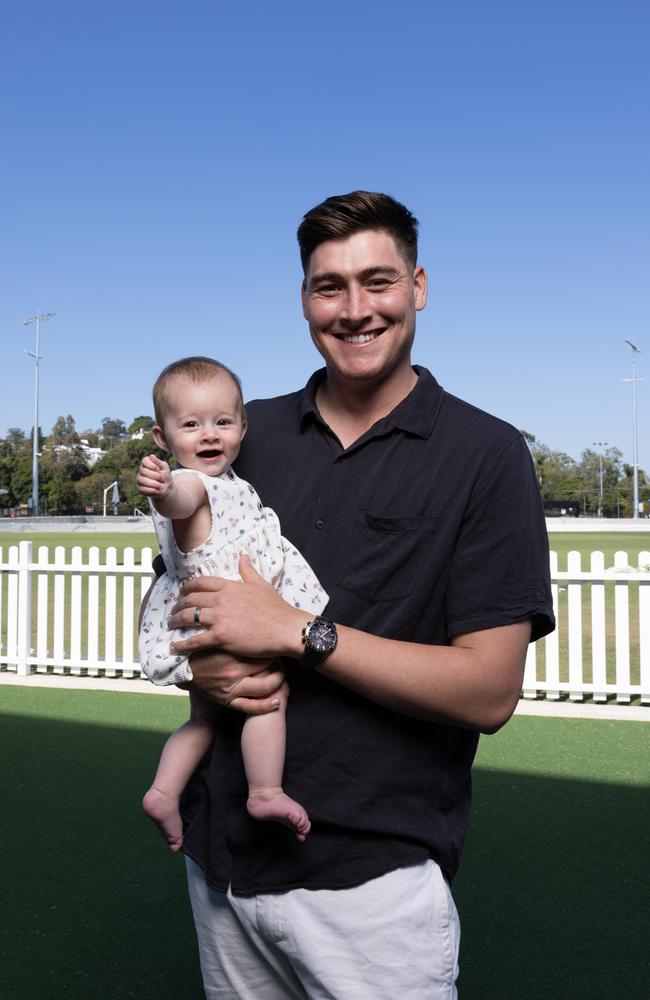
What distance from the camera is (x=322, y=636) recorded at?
179 centimetres

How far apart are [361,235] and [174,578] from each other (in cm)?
89

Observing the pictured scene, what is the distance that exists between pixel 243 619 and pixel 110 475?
104976mm

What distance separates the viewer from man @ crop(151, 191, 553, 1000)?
1.81 m

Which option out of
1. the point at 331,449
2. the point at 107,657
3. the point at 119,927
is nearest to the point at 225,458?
the point at 331,449

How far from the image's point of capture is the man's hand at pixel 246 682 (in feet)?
6.17

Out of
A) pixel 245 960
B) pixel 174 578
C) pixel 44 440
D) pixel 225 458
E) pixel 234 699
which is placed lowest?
pixel 245 960

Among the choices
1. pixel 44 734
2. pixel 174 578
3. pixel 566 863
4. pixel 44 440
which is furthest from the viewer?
pixel 44 440

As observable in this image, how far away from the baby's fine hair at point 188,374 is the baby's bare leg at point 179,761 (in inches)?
28.6

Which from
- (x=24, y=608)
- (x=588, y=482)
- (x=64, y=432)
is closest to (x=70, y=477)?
(x=64, y=432)

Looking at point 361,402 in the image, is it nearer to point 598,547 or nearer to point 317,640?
point 317,640

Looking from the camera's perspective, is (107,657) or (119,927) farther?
(107,657)

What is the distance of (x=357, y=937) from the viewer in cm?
180

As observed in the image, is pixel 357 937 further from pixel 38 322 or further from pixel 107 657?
pixel 38 322

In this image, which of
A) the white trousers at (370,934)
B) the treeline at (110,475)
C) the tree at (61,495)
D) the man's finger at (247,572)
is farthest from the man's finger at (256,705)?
the tree at (61,495)
